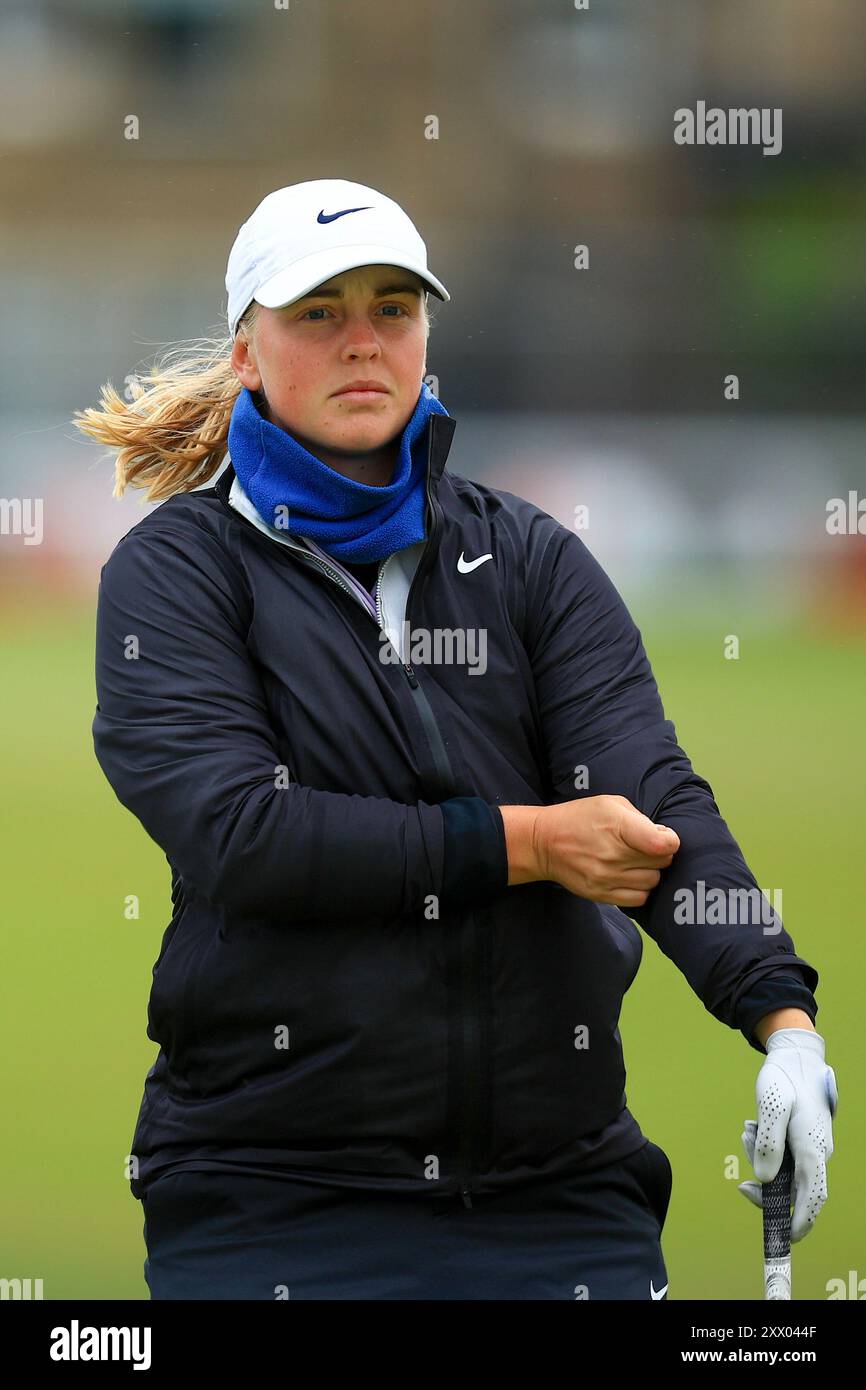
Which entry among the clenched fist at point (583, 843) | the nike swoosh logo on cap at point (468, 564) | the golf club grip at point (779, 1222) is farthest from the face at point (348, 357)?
the golf club grip at point (779, 1222)

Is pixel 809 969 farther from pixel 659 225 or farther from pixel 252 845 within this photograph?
pixel 659 225

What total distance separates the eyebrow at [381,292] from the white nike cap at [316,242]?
2cm

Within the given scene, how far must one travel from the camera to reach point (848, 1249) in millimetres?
3041

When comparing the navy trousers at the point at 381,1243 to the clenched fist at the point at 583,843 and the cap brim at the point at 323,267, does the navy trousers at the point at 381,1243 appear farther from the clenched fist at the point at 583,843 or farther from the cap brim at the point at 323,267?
the cap brim at the point at 323,267

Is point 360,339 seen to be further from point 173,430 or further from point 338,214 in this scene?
point 173,430

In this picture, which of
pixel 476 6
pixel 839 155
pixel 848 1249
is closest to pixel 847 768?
pixel 848 1249

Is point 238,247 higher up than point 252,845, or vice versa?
point 238,247

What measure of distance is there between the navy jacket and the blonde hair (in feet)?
0.71

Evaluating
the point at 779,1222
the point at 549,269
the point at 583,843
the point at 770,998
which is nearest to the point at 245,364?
the point at 583,843

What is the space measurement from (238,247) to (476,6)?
15.4 meters

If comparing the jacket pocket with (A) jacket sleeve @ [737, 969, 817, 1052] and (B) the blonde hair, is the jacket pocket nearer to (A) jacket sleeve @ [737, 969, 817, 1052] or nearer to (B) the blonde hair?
(A) jacket sleeve @ [737, 969, 817, 1052]

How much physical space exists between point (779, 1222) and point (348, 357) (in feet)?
2.65

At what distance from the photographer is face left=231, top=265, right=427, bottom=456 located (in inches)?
62.9

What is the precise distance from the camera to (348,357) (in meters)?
1.59
